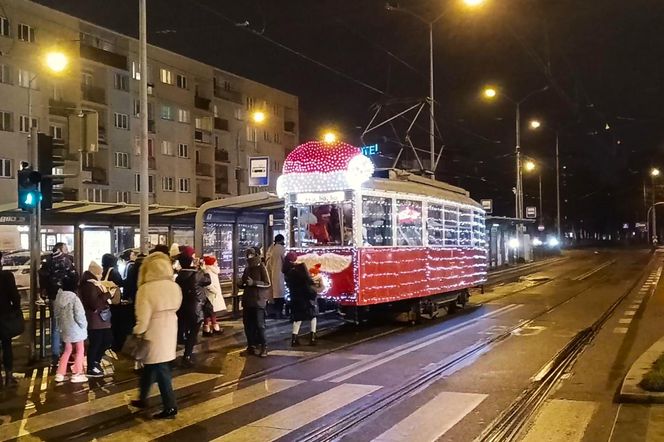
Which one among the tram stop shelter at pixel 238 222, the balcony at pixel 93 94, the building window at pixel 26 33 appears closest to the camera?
the tram stop shelter at pixel 238 222

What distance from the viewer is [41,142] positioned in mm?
12305

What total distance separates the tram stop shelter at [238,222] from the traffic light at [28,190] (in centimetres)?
423

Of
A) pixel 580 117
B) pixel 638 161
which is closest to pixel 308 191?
pixel 580 117

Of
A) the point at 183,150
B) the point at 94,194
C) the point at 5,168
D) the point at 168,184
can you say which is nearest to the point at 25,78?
the point at 5,168

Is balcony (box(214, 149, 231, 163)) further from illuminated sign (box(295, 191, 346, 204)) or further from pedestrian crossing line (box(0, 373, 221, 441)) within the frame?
pedestrian crossing line (box(0, 373, 221, 441))

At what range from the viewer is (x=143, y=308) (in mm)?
7895

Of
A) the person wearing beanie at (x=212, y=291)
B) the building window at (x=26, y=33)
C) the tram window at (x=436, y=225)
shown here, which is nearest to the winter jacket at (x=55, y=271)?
the person wearing beanie at (x=212, y=291)

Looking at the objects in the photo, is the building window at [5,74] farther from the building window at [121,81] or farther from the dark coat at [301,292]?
the dark coat at [301,292]

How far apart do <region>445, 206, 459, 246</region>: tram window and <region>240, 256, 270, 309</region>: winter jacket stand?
7.34 meters

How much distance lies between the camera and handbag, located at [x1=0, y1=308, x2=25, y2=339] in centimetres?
985

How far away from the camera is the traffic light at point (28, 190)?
11.8m

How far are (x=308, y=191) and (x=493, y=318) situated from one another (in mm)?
5845

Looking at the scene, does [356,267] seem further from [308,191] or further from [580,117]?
[580,117]

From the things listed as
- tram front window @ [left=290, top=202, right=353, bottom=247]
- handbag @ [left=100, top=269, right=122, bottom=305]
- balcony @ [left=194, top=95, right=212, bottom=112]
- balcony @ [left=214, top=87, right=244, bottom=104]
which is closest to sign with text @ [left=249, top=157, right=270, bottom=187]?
tram front window @ [left=290, top=202, right=353, bottom=247]
